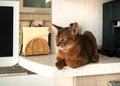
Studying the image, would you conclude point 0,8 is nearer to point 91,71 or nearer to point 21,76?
point 21,76

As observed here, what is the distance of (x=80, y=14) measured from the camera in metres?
1.27

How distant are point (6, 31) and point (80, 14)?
1.62ft

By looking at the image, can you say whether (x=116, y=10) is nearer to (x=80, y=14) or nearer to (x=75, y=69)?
(x=80, y=14)

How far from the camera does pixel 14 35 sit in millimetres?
998

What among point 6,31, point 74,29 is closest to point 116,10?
point 74,29

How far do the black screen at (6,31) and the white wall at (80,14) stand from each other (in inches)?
11.9

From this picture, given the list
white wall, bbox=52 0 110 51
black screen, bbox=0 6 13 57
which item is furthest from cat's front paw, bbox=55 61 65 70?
white wall, bbox=52 0 110 51

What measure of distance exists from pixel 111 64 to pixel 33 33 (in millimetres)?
463

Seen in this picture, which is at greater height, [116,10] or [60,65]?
[116,10]

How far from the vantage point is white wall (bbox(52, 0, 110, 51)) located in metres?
1.22

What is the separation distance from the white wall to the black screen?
11.9 inches

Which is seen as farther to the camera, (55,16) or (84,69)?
(55,16)

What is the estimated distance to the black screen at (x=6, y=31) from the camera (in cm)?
97

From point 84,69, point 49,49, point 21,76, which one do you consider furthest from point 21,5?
Answer: point 84,69
